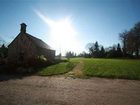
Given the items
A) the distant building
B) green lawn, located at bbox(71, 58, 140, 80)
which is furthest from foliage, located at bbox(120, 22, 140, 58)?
the distant building

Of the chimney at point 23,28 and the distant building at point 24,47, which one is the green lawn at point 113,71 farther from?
the chimney at point 23,28

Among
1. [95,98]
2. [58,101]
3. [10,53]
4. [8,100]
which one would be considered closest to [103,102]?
[95,98]

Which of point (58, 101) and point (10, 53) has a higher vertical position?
point (10, 53)

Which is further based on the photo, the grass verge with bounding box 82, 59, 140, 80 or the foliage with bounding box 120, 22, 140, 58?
the foliage with bounding box 120, 22, 140, 58

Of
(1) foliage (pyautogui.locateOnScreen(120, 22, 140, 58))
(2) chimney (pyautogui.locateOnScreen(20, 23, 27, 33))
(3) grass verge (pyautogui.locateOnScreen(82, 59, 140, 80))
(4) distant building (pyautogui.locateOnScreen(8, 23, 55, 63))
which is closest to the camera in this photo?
(3) grass verge (pyautogui.locateOnScreen(82, 59, 140, 80))

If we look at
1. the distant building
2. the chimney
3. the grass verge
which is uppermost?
the chimney

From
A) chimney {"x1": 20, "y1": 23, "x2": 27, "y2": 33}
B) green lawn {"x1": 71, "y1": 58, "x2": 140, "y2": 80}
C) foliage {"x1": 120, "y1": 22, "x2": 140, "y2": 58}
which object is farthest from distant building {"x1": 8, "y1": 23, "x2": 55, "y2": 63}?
foliage {"x1": 120, "y1": 22, "x2": 140, "y2": 58}

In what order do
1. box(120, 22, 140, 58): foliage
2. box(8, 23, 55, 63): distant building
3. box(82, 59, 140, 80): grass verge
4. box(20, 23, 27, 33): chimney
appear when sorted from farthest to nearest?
box(120, 22, 140, 58): foliage, box(20, 23, 27, 33): chimney, box(8, 23, 55, 63): distant building, box(82, 59, 140, 80): grass verge

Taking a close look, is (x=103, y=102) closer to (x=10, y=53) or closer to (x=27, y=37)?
(x=27, y=37)

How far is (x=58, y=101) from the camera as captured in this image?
24.8ft

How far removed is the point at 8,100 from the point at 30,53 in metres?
25.5

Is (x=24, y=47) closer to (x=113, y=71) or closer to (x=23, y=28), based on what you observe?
(x=23, y=28)

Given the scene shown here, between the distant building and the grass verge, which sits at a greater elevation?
the distant building

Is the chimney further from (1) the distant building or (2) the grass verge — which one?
(2) the grass verge
